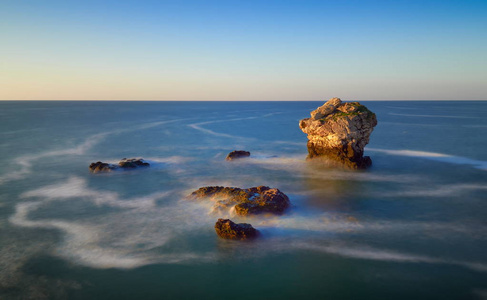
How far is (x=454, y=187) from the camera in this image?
64.7ft

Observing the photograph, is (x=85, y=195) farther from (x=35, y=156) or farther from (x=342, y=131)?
(x=342, y=131)

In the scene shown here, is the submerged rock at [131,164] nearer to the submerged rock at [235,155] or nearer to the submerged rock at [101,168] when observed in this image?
the submerged rock at [101,168]

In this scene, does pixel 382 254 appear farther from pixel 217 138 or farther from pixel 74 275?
pixel 217 138

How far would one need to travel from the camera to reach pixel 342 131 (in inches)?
928

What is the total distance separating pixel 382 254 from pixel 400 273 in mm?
Answer: 1235

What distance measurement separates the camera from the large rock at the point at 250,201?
588 inches

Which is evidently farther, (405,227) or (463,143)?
(463,143)

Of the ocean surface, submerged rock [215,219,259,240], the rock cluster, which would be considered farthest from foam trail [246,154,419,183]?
submerged rock [215,219,259,240]

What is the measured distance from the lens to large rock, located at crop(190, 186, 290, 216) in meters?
14.9

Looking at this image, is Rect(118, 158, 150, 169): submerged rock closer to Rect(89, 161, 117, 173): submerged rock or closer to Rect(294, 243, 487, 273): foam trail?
Rect(89, 161, 117, 173): submerged rock

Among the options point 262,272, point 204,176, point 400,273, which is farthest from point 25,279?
point 204,176

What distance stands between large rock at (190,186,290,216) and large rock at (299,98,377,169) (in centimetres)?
985

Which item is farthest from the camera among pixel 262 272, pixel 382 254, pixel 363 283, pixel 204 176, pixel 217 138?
pixel 217 138

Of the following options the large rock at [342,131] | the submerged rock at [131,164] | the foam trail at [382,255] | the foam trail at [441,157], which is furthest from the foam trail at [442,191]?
the submerged rock at [131,164]
